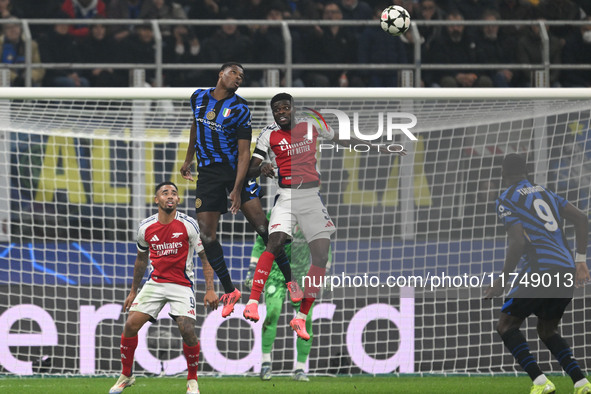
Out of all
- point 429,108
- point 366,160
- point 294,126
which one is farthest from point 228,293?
point 429,108

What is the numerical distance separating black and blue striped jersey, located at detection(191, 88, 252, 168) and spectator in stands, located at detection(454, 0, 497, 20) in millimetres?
6501

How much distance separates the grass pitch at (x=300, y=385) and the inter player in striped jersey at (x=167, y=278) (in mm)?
800

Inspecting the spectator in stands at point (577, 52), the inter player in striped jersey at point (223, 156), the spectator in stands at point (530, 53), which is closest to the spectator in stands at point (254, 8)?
the spectator in stands at point (530, 53)

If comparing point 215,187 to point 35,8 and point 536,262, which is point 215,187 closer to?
point 536,262

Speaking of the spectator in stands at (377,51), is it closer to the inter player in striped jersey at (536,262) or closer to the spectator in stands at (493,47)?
the spectator in stands at (493,47)

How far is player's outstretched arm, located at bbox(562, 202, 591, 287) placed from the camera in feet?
29.6

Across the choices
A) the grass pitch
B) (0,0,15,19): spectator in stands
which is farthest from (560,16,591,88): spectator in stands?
(0,0,15,19): spectator in stands

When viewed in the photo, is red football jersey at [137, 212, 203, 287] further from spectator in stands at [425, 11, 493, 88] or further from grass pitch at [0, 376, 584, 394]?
spectator in stands at [425, 11, 493, 88]

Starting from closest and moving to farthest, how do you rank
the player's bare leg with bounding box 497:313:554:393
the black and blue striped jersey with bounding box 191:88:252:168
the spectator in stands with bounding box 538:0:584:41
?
the player's bare leg with bounding box 497:313:554:393 → the black and blue striped jersey with bounding box 191:88:252:168 → the spectator in stands with bounding box 538:0:584:41

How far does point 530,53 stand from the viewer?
13414 mm

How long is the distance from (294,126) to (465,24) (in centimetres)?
458

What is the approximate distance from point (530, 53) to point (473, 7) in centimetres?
167

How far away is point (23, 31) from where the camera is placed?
1212 centimetres

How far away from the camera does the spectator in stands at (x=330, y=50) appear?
13302mm
